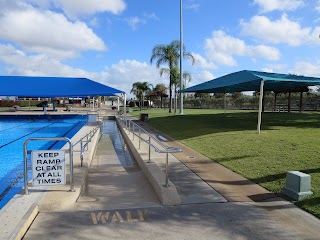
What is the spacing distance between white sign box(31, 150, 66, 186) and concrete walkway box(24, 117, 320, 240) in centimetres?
57

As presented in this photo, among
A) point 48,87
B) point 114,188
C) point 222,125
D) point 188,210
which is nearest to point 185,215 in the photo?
point 188,210

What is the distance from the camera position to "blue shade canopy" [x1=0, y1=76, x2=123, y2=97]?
52.4ft

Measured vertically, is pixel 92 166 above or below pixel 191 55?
below

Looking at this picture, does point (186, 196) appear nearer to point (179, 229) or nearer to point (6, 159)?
point (179, 229)

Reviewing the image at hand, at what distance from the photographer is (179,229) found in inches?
154

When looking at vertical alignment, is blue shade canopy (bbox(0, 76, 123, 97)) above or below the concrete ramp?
above

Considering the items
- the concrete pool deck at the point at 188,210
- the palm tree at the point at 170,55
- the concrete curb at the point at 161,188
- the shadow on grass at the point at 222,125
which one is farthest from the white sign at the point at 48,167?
the palm tree at the point at 170,55

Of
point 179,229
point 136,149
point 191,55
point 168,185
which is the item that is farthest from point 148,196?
point 191,55

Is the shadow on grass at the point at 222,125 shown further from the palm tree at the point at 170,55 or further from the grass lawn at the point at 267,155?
the palm tree at the point at 170,55

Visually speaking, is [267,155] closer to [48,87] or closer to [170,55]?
[48,87]

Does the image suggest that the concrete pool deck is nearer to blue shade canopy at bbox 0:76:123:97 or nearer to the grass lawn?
the grass lawn

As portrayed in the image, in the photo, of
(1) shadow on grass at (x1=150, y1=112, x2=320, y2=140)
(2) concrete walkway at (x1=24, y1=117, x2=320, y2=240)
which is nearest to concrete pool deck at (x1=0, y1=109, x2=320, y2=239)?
(2) concrete walkway at (x1=24, y1=117, x2=320, y2=240)

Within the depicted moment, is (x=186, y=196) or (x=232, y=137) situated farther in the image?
(x=232, y=137)

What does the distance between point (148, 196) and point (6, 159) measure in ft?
22.8
